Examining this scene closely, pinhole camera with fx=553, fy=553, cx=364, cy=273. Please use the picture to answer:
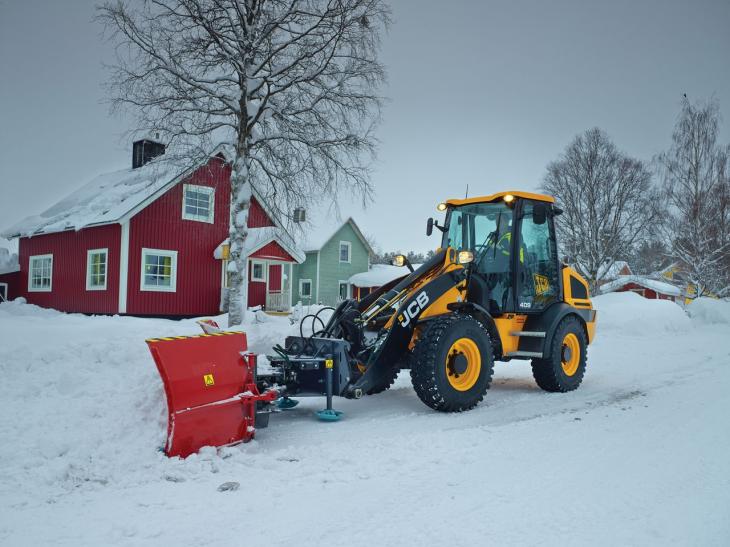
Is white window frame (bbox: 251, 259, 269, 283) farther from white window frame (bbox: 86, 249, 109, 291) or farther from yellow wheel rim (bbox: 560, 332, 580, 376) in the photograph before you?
yellow wheel rim (bbox: 560, 332, 580, 376)

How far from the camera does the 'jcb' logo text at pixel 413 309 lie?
5.88 m

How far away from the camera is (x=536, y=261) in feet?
24.9

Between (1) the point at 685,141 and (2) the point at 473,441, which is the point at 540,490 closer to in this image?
(2) the point at 473,441

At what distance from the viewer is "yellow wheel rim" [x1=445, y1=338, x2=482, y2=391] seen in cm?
601

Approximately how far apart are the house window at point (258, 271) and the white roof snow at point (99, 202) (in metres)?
4.91

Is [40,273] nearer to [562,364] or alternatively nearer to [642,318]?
[562,364]

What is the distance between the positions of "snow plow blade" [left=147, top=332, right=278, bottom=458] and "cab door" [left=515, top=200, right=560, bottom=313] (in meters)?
3.81

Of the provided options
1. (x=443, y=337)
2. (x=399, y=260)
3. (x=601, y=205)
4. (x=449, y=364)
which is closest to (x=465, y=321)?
(x=443, y=337)

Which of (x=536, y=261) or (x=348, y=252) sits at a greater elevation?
(x=348, y=252)

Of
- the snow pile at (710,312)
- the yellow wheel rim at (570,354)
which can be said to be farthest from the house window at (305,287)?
the yellow wheel rim at (570,354)

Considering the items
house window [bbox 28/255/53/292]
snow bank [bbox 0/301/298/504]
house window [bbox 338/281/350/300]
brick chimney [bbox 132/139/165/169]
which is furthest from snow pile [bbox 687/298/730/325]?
house window [bbox 28/255/53/292]

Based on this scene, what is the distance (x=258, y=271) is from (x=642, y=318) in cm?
1436

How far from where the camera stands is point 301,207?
13.5 m

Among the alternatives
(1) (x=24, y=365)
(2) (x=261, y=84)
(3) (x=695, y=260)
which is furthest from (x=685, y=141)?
(1) (x=24, y=365)
